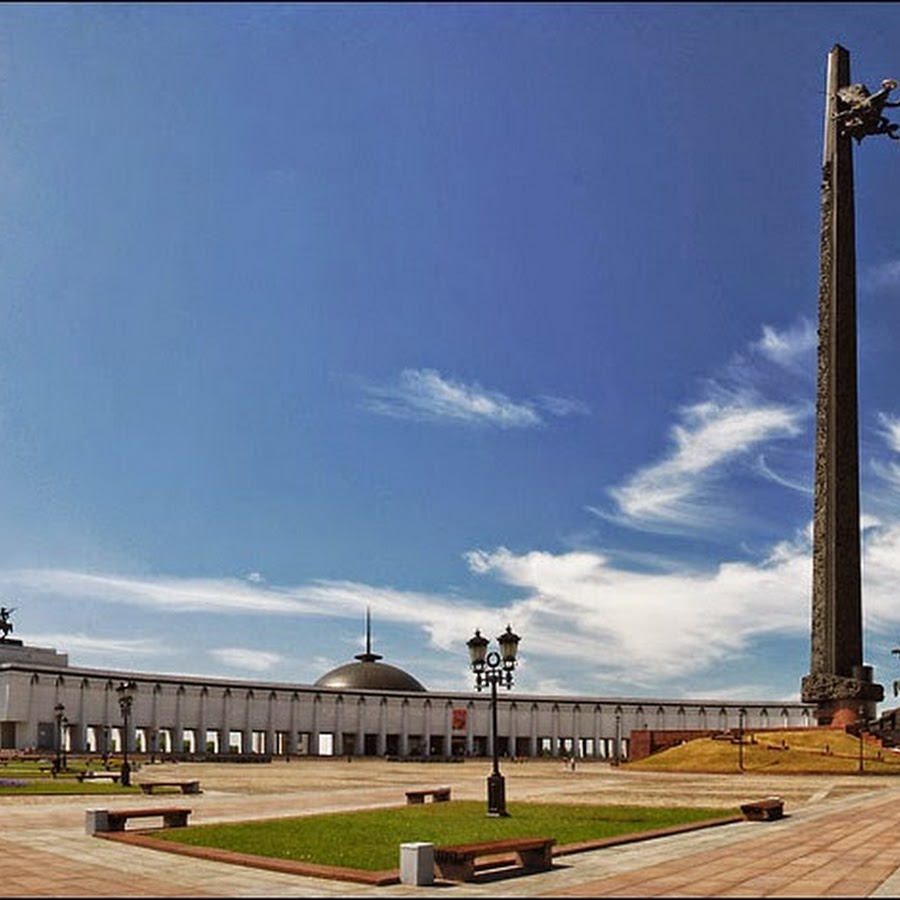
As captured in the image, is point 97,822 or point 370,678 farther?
point 370,678

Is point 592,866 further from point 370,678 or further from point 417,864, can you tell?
point 370,678

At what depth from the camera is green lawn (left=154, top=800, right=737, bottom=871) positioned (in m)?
17.9

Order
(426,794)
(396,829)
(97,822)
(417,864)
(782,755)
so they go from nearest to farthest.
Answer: (417,864) → (97,822) → (396,829) → (426,794) → (782,755)

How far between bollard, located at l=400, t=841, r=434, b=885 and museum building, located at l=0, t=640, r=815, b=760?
70347 mm

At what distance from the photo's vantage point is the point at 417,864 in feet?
47.8

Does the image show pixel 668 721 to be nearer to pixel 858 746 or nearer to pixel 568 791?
pixel 858 746

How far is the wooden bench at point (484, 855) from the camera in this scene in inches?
583

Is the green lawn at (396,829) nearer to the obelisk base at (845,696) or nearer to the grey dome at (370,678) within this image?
the obelisk base at (845,696)

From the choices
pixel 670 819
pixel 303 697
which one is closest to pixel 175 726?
pixel 303 697

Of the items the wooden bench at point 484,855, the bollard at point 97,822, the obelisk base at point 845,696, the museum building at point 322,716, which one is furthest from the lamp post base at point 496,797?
the museum building at point 322,716

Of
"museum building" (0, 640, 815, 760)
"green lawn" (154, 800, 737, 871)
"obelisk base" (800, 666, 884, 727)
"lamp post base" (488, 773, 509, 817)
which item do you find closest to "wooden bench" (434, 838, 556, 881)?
"green lawn" (154, 800, 737, 871)

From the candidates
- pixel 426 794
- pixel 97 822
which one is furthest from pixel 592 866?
pixel 426 794

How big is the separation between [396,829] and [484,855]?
681 cm

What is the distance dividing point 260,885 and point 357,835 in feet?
21.1
